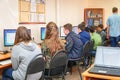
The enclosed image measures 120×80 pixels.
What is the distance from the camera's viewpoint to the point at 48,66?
11.3ft

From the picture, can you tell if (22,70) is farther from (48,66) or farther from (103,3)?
(103,3)

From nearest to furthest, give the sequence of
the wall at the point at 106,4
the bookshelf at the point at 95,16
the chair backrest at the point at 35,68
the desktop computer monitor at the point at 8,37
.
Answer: the chair backrest at the point at 35,68, the desktop computer monitor at the point at 8,37, the bookshelf at the point at 95,16, the wall at the point at 106,4

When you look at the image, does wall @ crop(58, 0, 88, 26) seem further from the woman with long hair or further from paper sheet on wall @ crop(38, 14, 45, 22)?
the woman with long hair

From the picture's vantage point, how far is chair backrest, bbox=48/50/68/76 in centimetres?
326

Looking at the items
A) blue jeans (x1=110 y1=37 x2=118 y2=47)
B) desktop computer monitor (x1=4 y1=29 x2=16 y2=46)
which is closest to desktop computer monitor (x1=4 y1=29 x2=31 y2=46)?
desktop computer monitor (x1=4 y1=29 x2=16 y2=46)

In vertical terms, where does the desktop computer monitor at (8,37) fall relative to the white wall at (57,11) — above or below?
below

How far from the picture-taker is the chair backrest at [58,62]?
10.7ft

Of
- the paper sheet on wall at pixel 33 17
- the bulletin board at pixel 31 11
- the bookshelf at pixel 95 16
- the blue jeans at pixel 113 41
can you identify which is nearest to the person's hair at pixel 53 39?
the bulletin board at pixel 31 11

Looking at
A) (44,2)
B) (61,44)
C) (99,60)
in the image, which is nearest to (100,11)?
(44,2)

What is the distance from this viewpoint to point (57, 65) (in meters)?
3.34

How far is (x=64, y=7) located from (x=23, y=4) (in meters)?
1.88

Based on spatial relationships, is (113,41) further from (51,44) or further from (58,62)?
(58,62)

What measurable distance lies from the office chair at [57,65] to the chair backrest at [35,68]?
0.87 ft

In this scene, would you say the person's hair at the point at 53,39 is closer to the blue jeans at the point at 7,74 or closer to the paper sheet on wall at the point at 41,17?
the blue jeans at the point at 7,74
